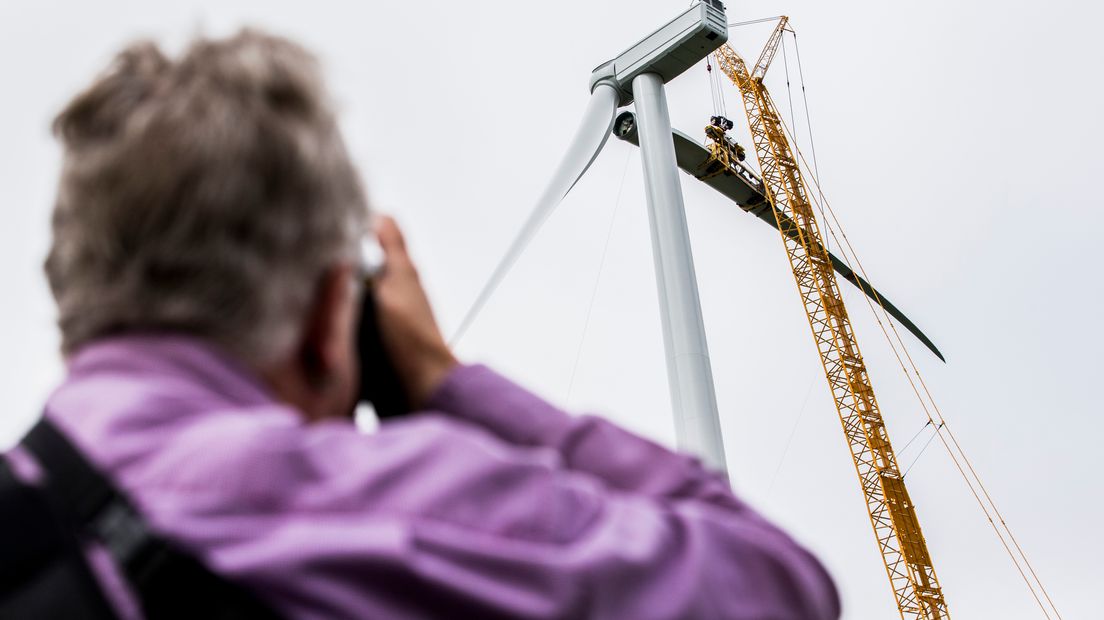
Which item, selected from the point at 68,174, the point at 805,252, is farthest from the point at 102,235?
the point at 805,252

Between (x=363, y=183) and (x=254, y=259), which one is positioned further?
(x=363, y=183)

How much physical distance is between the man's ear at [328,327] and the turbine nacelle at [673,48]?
1058 centimetres

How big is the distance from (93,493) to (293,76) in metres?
0.54

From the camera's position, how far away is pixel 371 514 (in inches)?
34.4

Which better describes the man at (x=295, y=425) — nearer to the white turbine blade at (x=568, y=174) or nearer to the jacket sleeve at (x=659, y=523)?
the jacket sleeve at (x=659, y=523)

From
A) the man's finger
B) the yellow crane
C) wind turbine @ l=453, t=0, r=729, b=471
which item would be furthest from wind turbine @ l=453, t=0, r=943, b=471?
the yellow crane

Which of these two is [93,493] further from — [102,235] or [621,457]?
[621,457]

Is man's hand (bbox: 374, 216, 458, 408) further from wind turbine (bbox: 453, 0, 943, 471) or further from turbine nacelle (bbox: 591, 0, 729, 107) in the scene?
turbine nacelle (bbox: 591, 0, 729, 107)

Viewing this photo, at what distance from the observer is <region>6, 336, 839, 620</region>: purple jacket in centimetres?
85

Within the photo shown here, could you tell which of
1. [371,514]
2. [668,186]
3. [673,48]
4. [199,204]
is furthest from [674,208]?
[371,514]

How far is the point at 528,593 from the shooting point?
2.92 feet

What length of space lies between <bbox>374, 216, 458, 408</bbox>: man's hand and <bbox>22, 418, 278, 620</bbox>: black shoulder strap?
17.8 inches

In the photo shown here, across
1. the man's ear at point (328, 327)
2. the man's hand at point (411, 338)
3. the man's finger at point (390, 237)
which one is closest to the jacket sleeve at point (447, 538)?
the man's ear at point (328, 327)

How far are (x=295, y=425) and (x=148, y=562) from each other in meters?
0.18
